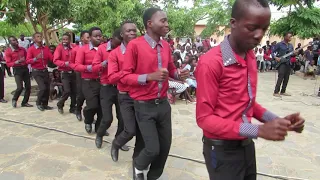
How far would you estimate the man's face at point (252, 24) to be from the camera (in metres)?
1.57

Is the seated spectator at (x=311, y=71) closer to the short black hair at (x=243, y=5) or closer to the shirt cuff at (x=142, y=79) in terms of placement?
the shirt cuff at (x=142, y=79)

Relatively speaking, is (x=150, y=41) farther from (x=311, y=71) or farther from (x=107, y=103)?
(x=311, y=71)

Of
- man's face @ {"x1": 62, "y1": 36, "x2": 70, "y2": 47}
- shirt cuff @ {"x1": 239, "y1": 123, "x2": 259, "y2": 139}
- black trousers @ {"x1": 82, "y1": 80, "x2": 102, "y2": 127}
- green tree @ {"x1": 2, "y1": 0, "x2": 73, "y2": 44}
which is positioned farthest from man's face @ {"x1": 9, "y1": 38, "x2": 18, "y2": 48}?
shirt cuff @ {"x1": 239, "y1": 123, "x2": 259, "y2": 139}

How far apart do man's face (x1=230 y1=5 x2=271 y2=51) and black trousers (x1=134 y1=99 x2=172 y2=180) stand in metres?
1.50

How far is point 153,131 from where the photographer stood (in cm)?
291

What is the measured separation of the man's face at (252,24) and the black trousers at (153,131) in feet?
4.93

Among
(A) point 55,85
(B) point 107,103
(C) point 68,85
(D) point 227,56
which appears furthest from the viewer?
(A) point 55,85

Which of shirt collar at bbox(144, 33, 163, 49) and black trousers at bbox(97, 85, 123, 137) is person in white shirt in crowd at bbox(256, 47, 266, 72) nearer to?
black trousers at bbox(97, 85, 123, 137)

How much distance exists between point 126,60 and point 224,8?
2389cm

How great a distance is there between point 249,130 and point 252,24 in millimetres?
602

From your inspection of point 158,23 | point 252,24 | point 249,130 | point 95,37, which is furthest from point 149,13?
point 95,37

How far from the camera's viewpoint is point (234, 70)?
1.73 meters

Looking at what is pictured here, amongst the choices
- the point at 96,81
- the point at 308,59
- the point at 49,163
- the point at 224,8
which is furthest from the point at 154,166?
the point at 224,8

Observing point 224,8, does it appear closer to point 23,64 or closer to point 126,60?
point 23,64
